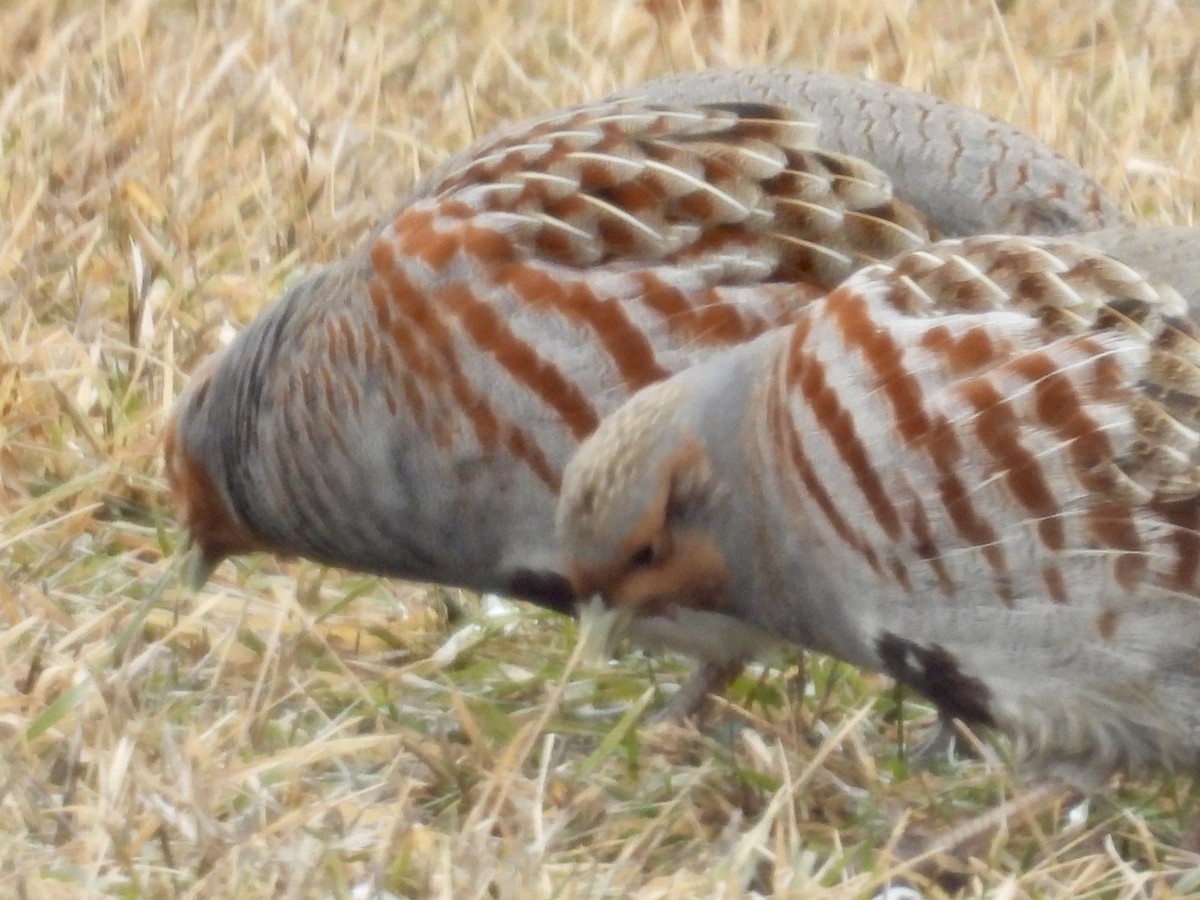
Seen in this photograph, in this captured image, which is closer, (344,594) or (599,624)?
(599,624)

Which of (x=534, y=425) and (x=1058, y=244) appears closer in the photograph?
(x=1058, y=244)

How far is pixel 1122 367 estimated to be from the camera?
368cm

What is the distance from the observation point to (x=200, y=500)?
493cm

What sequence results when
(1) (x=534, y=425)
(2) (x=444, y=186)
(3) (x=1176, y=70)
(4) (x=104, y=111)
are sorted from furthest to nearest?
(3) (x=1176, y=70) < (4) (x=104, y=111) < (2) (x=444, y=186) < (1) (x=534, y=425)

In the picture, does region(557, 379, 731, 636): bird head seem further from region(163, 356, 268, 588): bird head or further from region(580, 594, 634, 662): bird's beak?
region(163, 356, 268, 588): bird head

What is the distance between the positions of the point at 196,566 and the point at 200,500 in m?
0.14

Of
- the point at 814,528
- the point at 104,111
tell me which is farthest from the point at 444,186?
the point at 104,111

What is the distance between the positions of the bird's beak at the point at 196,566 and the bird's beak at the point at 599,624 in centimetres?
112

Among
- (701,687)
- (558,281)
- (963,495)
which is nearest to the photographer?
(963,495)

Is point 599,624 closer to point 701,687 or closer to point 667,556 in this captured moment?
point 667,556

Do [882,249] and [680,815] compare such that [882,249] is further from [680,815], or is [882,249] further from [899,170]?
[680,815]

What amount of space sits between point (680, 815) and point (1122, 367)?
41.3 inches

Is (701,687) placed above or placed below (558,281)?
below

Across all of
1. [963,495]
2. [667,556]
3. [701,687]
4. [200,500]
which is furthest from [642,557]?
[200,500]
